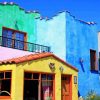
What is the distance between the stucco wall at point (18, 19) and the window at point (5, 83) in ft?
18.7

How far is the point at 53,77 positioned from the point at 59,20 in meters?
6.15

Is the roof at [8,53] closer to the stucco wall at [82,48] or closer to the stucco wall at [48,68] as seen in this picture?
the stucco wall at [48,68]

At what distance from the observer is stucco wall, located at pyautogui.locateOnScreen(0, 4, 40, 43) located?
921 inches

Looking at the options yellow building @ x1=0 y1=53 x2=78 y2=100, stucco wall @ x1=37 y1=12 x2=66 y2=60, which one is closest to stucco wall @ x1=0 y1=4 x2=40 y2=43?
stucco wall @ x1=37 y1=12 x2=66 y2=60

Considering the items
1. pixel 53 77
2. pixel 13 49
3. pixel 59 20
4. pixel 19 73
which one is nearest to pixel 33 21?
pixel 59 20

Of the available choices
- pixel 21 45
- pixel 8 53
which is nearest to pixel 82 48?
pixel 21 45

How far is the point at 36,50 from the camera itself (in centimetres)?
2453

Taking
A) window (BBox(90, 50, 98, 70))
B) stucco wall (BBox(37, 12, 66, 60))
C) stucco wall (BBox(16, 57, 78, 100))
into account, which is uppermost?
stucco wall (BBox(37, 12, 66, 60))

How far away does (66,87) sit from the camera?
21.7 metres

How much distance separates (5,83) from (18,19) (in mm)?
7540

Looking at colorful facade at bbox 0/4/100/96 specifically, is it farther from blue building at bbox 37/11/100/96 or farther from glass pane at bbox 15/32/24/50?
glass pane at bbox 15/32/24/50

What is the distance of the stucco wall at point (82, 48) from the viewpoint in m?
24.5

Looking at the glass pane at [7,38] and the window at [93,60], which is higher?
the glass pane at [7,38]

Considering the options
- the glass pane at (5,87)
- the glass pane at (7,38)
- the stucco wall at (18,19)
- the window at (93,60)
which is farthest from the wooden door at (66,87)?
the stucco wall at (18,19)
